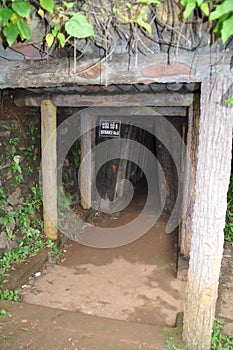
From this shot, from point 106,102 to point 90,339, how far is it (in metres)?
2.54

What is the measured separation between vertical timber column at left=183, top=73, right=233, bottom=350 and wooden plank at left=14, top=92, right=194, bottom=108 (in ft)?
4.75

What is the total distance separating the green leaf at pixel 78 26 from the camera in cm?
138

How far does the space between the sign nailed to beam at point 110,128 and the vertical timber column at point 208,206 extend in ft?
8.58

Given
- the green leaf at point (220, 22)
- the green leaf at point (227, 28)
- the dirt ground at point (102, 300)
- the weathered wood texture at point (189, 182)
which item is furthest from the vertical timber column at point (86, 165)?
the green leaf at point (227, 28)

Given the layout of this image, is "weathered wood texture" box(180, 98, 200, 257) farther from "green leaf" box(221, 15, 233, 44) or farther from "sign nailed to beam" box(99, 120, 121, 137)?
"green leaf" box(221, 15, 233, 44)

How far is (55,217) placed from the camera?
4.10m

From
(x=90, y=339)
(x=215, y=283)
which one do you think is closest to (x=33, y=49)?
(x=215, y=283)

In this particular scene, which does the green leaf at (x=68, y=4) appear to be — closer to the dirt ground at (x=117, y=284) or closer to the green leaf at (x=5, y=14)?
the green leaf at (x=5, y=14)

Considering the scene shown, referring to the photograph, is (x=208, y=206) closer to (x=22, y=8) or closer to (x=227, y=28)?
(x=227, y=28)

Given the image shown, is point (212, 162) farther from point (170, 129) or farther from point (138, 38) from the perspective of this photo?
point (170, 129)

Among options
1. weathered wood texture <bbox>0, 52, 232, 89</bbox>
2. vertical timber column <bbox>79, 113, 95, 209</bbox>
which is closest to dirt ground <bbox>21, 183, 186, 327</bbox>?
vertical timber column <bbox>79, 113, 95, 209</bbox>

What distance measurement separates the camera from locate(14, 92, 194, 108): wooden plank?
324cm

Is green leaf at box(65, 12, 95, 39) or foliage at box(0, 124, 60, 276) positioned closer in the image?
green leaf at box(65, 12, 95, 39)

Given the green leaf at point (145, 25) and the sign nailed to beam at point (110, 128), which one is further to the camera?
the sign nailed to beam at point (110, 128)
